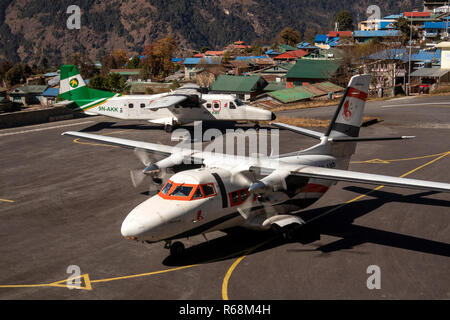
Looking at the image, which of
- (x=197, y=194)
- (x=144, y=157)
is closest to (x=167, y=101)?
(x=144, y=157)

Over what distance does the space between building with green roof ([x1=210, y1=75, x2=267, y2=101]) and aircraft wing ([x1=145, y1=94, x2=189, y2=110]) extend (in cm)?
Answer: 3606

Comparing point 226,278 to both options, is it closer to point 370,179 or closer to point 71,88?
point 370,179

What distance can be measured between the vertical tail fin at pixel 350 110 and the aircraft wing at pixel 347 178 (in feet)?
17.0

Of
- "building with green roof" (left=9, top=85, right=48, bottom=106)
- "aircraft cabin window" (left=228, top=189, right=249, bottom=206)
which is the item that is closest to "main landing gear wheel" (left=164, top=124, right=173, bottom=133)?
"aircraft cabin window" (left=228, top=189, right=249, bottom=206)

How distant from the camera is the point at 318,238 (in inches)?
807

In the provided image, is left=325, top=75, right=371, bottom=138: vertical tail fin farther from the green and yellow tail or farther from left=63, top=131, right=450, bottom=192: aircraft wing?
the green and yellow tail

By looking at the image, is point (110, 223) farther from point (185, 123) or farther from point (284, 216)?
point (185, 123)

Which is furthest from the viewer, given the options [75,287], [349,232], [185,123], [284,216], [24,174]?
[185,123]

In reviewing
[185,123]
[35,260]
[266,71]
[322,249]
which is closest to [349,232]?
[322,249]

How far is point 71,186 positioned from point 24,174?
5.70 m

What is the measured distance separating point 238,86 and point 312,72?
17.4m

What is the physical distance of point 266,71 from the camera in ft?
382

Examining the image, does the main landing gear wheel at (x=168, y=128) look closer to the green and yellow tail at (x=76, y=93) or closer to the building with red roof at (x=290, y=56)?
the green and yellow tail at (x=76, y=93)

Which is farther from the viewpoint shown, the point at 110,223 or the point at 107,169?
the point at 107,169
